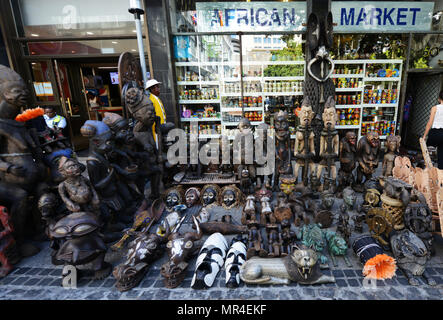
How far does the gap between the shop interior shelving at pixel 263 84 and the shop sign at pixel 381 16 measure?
3.02 ft

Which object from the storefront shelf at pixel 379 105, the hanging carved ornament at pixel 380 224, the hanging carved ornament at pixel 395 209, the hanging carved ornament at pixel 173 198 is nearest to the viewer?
the hanging carved ornament at pixel 380 224

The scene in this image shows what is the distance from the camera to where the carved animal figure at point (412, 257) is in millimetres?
2393

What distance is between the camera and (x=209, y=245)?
9.16ft

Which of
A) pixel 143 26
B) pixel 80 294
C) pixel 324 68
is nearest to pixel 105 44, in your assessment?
pixel 143 26

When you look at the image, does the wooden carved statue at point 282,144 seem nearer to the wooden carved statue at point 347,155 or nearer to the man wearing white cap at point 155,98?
the wooden carved statue at point 347,155

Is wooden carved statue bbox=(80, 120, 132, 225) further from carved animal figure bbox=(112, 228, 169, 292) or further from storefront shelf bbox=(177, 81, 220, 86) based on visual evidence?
storefront shelf bbox=(177, 81, 220, 86)

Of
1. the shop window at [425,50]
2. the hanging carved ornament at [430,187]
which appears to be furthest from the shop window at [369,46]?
the hanging carved ornament at [430,187]

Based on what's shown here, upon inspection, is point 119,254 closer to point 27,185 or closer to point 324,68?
point 27,185

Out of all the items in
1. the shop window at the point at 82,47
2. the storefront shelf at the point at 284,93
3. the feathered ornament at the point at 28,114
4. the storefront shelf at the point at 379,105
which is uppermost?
the shop window at the point at 82,47

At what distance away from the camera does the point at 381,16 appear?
646cm

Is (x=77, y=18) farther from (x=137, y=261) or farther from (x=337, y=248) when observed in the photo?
(x=337, y=248)

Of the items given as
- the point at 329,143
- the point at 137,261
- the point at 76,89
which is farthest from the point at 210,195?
the point at 76,89

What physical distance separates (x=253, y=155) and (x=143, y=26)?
475 centimetres

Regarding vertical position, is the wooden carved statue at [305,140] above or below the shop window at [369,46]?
below
